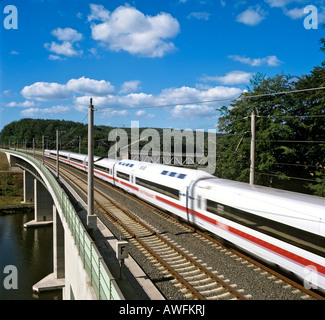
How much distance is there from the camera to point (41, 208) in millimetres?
44594

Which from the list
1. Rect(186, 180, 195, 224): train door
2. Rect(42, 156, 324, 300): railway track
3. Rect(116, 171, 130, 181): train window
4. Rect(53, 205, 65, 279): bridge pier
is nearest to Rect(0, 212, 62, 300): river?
Rect(53, 205, 65, 279): bridge pier

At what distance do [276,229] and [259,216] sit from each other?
809 millimetres

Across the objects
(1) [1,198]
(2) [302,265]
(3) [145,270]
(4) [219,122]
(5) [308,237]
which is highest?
(4) [219,122]

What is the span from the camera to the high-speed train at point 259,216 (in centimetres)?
797

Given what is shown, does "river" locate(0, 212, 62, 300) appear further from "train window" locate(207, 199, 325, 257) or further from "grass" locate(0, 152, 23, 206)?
"train window" locate(207, 199, 325, 257)

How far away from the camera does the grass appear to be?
64.6 m

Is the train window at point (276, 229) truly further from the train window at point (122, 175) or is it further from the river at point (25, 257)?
the river at point (25, 257)

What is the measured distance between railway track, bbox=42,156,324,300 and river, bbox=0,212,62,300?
1486cm

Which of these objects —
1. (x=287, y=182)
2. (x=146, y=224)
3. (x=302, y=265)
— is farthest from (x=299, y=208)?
(x=287, y=182)

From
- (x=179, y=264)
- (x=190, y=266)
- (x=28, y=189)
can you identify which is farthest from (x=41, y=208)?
(x=190, y=266)

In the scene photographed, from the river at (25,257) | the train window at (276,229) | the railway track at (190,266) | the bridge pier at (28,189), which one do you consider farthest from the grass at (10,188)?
the train window at (276,229)
